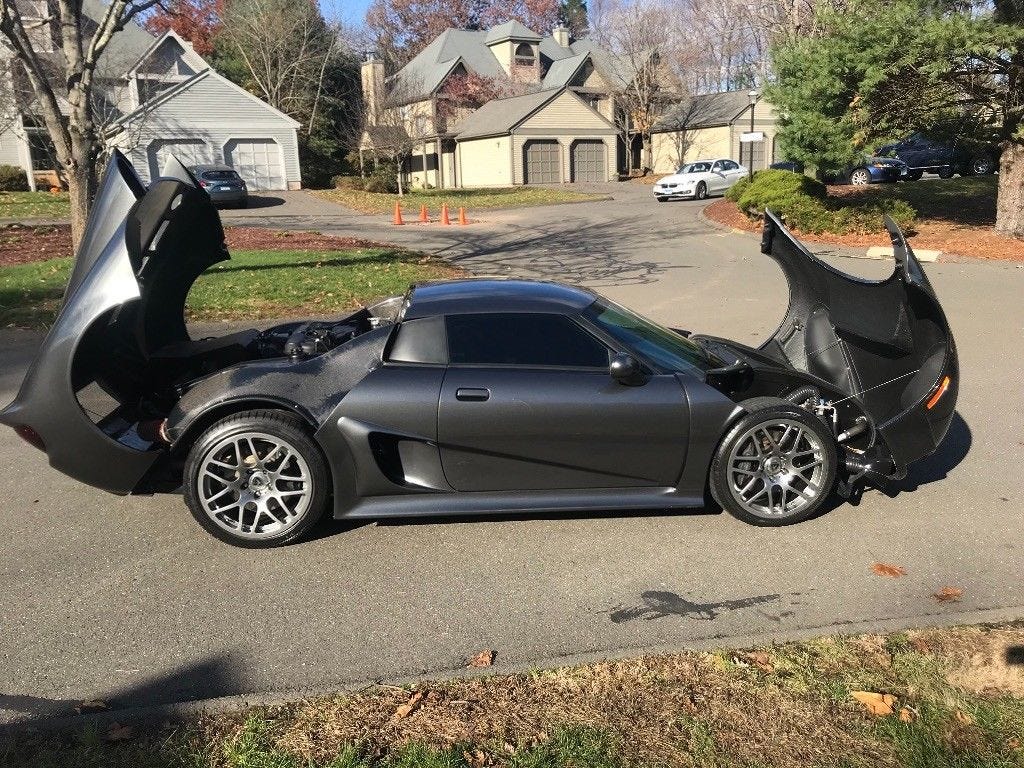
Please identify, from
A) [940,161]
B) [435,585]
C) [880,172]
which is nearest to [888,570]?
[435,585]

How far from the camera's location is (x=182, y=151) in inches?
1532

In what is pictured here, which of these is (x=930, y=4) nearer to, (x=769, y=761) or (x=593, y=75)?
(x=769, y=761)

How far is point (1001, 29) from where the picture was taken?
602 inches

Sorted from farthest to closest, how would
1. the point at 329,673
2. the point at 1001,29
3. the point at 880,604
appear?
the point at 1001,29 < the point at 880,604 < the point at 329,673

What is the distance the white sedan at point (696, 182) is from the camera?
33.5 m

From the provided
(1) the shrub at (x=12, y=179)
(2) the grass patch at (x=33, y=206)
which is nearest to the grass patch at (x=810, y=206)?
(2) the grass patch at (x=33, y=206)

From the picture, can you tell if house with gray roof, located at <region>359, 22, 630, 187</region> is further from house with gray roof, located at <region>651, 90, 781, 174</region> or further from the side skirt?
the side skirt

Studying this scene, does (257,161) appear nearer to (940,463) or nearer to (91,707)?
(940,463)

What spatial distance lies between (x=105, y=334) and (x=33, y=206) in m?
30.2

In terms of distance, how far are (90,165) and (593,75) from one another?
49.0 m

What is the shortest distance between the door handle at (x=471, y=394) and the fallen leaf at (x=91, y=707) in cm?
212

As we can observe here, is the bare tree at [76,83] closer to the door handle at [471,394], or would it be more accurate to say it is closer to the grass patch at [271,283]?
the grass patch at [271,283]

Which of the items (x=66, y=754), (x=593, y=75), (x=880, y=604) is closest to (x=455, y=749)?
(x=66, y=754)

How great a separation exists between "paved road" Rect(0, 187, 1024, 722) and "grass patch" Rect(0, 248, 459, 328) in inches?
227
